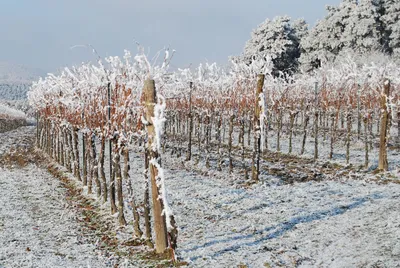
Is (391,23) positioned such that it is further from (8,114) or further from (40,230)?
(8,114)

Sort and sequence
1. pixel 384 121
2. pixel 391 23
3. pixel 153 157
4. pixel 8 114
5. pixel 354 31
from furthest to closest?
pixel 8 114 < pixel 391 23 < pixel 354 31 < pixel 384 121 < pixel 153 157

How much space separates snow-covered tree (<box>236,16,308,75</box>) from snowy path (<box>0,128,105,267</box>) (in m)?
34.5

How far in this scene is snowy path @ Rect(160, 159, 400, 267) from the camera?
681cm

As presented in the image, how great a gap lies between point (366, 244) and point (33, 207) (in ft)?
34.4

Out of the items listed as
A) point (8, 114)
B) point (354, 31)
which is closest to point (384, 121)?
point (354, 31)

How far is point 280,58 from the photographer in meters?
46.7

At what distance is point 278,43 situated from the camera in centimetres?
4556

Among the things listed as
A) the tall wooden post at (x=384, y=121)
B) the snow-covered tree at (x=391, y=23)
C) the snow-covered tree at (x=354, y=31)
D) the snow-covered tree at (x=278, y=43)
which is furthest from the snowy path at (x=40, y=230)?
the snow-covered tree at (x=391, y=23)

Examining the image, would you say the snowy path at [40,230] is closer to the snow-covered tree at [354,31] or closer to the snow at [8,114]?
the snow-covered tree at [354,31]

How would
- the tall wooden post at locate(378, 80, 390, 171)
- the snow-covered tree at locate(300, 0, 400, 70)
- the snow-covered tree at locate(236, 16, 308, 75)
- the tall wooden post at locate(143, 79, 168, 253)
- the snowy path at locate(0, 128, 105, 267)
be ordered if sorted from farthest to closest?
1. the snow-covered tree at locate(236, 16, 308, 75)
2. the snow-covered tree at locate(300, 0, 400, 70)
3. the tall wooden post at locate(378, 80, 390, 171)
4. the snowy path at locate(0, 128, 105, 267)
5. the tall wooden post at locate(143, 79, 168, 253)

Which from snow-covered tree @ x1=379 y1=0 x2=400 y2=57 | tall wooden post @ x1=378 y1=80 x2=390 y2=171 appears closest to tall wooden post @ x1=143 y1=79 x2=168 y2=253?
tall wooden post @ x1=378 y1=80 x2=390 y2=171

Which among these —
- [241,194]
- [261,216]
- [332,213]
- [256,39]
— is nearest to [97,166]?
[241,194]

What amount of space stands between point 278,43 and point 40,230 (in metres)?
40.1

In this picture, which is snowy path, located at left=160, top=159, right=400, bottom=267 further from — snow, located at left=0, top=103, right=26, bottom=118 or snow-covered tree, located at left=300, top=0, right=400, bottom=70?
snow, located at left=0, top=103, right=26, bottom=118
